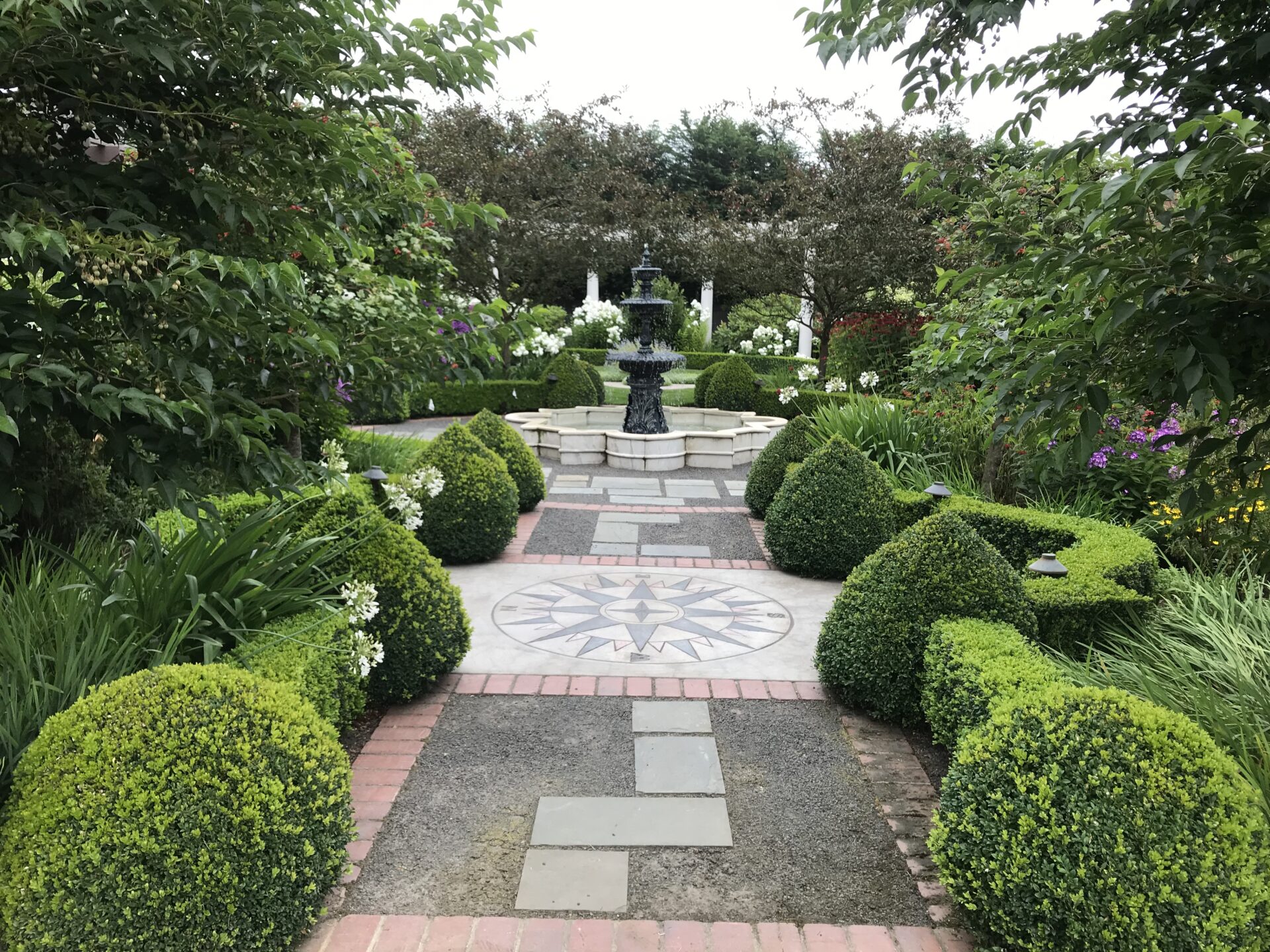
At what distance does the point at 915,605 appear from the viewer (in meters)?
4.36

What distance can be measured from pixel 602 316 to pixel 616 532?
1251cm

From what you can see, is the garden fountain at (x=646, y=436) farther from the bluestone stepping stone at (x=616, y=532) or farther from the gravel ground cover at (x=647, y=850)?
the gravel ground cover at (x=647, y=850)

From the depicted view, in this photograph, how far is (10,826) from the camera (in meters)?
2.58

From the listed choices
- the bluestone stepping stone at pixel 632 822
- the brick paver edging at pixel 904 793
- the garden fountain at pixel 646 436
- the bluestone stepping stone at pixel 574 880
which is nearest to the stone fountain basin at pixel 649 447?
the garden fountain at pixel 646 436

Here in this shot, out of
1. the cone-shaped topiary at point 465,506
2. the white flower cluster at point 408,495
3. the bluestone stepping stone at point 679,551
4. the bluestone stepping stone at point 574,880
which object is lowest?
the bluestone stepping stone at point 679,551

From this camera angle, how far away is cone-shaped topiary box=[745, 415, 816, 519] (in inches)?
350

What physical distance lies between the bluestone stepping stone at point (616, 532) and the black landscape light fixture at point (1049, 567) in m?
3.96

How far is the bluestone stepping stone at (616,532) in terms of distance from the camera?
27.2ft

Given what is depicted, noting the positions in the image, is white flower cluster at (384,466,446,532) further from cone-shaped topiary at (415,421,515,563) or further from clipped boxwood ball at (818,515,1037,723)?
clipped boxwood ball at (818,515,1037,723)

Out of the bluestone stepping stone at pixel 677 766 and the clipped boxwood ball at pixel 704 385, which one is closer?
the bluestone stepping stone at pixel 677 766

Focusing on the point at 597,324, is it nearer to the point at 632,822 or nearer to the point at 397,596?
the point at 397,596

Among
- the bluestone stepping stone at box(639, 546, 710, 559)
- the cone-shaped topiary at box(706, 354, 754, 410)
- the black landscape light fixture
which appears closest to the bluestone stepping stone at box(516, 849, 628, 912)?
the black landscape light fixture

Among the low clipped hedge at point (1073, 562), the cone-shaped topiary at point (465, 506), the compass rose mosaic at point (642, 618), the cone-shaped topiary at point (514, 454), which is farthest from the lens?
the cone-shaped topiary at point (514, 454)

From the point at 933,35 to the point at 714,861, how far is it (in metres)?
3.00
